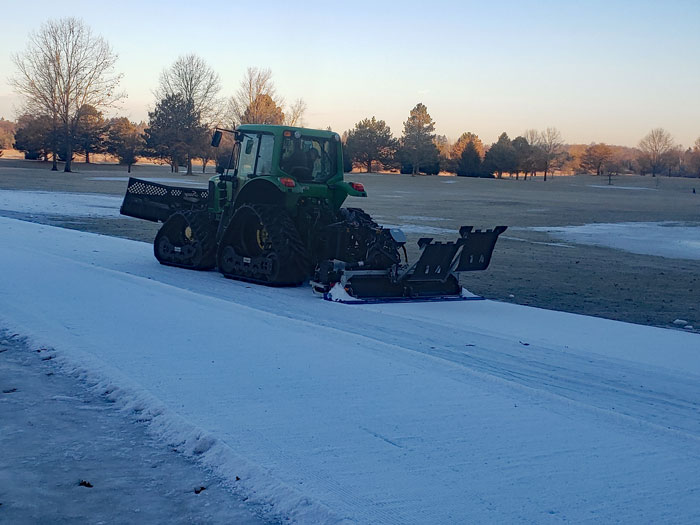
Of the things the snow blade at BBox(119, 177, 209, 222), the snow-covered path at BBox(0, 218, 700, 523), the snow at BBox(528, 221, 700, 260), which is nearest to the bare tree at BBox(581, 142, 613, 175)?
the snow at BBox(528, 221, 700, 260)

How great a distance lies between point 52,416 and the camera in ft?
19.7

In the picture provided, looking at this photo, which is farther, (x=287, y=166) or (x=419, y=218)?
(x=419, y=218)

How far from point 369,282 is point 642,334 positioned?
3962 mm

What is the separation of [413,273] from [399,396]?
531cm

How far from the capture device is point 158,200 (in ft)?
52.4

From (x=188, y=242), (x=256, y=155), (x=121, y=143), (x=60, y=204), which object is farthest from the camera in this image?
(x=121, y=143)

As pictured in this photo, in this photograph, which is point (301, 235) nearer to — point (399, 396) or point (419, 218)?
point (399, 396)

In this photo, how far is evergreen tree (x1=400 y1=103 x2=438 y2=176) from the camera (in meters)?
107

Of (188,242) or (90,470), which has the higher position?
(188,242)

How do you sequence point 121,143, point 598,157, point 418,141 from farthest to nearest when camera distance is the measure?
1. point 598,157
2. point 418,141
3. point 121,143

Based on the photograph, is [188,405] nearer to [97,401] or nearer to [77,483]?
[97,401]

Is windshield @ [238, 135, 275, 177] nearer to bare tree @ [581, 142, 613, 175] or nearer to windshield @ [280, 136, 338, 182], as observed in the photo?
windshield @ [280, 136, 338, 182]

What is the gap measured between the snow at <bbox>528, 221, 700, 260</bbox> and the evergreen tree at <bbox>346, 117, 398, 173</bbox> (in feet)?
250

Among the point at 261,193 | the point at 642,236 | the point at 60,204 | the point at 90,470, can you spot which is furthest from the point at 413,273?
the point at 60,204
